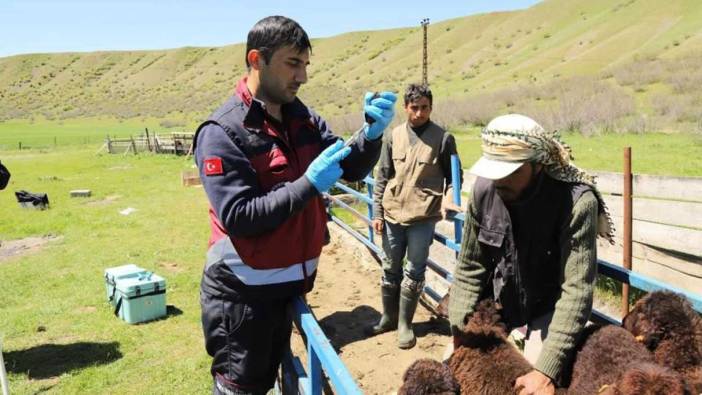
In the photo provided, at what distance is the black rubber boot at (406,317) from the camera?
4402 millimetres

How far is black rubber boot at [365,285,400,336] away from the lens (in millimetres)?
4723

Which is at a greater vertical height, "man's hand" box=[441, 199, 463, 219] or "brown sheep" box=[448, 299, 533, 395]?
"man's hand" box=[441, 199, 463, 219]

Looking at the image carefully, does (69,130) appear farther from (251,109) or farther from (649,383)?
(649,383)

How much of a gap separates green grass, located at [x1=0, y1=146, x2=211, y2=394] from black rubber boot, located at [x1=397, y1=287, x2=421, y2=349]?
176cm

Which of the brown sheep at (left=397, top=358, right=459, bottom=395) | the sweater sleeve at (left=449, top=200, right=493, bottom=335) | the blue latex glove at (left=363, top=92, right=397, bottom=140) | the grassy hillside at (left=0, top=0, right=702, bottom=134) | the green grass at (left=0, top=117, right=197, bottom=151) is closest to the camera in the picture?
the brown sheep at (left=397, top=358, right=459, bottom=395)

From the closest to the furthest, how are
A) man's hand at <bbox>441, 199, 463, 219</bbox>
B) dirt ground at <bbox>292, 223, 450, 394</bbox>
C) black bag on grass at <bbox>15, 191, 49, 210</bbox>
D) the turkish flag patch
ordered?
the turkish flag patch < man's hand at <bbox>441, 199, 463, 219</bbox> < dirt ground at <bbox>292, 223, 450, 394</bbox> < black bag on grass at <bbox>15, 191, 49, 210</bbox>

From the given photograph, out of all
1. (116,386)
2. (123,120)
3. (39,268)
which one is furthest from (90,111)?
(116,386)

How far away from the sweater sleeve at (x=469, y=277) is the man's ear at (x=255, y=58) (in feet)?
3.45

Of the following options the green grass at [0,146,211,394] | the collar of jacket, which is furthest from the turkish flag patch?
the green grass at [0,146,211,394]

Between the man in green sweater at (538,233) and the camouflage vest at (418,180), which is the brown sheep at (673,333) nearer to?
the man in green sweater at (538,233)

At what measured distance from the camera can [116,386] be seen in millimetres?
4609

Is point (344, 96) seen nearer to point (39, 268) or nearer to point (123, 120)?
point (123, 120)

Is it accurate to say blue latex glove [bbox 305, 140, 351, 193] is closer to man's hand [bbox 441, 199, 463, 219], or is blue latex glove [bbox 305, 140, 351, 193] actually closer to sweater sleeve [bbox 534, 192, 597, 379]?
sweater sleeve [bbox 534, 192, 597, 379]

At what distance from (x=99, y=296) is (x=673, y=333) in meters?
6.76
